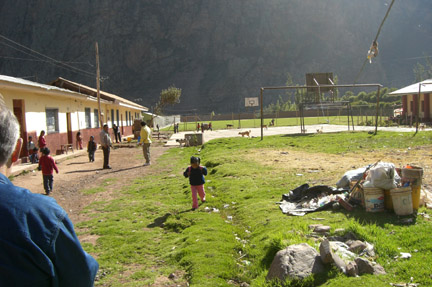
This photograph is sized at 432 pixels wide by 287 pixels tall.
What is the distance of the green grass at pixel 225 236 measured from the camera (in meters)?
4.60

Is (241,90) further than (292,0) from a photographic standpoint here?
No

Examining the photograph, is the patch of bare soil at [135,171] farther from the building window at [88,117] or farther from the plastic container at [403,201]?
the building window at [88,117]

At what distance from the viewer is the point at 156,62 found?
4611 inches

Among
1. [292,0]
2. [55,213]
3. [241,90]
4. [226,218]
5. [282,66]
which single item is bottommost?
[226,218]

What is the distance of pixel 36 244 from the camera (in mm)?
1432

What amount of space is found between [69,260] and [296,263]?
3298 mm

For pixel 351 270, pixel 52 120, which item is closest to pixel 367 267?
pixel 351 270

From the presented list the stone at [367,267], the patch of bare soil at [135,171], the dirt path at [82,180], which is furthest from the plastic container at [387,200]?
the dirt path at [82,180]

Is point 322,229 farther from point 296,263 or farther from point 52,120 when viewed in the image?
point 52,120

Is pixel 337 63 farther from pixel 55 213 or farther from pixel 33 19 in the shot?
pixel 55 213

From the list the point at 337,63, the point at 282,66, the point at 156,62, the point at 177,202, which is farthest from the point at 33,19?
the point at 177,202

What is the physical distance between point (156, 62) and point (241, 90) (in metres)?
27.1

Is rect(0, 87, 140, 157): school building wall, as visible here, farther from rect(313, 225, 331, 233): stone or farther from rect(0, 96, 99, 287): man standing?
rect(0, 96, 99, 287): man standing

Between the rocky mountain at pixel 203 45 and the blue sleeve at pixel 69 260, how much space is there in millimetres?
102959
